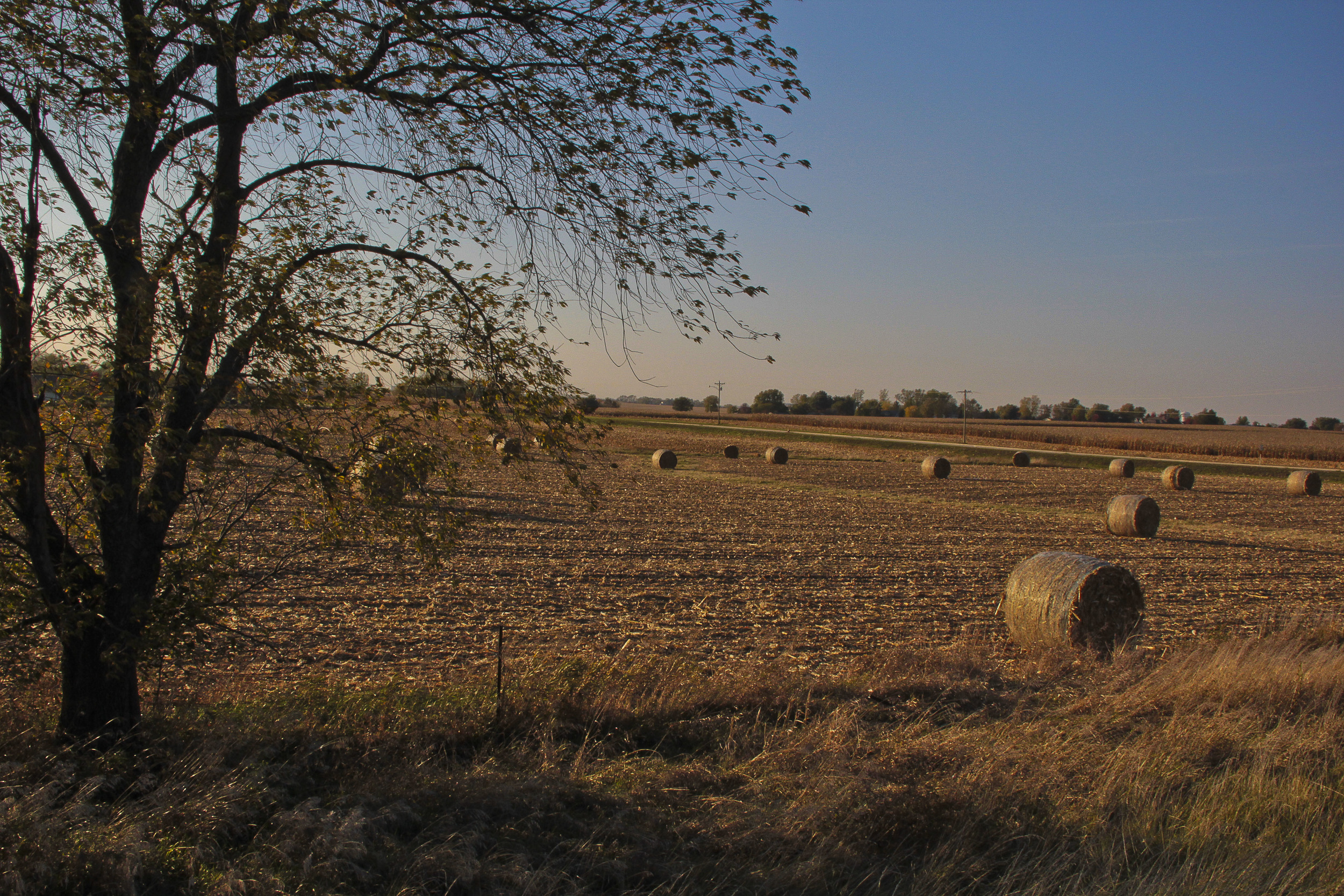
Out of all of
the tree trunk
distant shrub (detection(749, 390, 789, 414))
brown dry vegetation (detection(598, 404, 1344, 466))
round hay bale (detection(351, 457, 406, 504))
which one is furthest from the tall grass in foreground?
distant shrub (detection(749, 390, 789, 414))

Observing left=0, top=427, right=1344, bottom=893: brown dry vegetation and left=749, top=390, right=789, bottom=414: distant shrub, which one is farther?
left=749, top=390, right=789, bottom=414: distant shrub

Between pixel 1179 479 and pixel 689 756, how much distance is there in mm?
40549

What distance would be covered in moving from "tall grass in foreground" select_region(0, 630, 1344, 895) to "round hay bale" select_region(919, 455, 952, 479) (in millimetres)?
34576

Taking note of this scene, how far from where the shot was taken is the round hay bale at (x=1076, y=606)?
10758 mm

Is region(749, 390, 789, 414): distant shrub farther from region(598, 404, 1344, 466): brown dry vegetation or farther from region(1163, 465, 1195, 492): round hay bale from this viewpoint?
region(1163, 465, 1195, 492): round hay bale

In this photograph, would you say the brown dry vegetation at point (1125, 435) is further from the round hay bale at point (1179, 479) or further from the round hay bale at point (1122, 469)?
the round hay bale at point (1179, 479)

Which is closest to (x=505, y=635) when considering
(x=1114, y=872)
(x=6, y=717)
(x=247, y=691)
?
(x=247, y=691)

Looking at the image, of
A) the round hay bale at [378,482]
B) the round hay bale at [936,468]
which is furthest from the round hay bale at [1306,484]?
the round hay bale at [378,482]

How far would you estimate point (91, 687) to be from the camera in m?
5.95

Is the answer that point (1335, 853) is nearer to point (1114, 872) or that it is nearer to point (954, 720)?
point (1114, 872)

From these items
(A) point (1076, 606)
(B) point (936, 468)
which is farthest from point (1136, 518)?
(B) point (936, 468)

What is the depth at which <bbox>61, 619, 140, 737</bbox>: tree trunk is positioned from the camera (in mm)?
5934

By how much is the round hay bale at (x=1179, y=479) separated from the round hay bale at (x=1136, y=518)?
61.7 ft

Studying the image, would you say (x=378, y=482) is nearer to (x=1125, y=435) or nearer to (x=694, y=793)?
(x=694, y=793)
